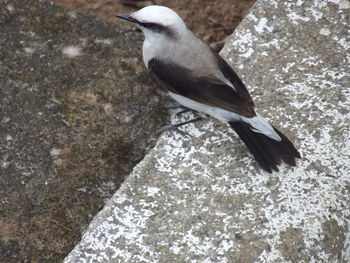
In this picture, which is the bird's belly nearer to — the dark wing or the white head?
the dark wing

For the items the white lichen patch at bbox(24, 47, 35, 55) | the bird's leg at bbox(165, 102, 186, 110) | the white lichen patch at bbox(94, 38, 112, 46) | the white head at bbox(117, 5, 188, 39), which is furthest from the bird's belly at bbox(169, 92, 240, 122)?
the white lichen patch at bbox(24, 47, 35, 55)

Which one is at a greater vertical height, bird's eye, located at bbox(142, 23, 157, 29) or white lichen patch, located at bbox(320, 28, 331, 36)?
white lichen patch, located at bbox(320, 28, 331, 36)

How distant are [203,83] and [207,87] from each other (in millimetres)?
31

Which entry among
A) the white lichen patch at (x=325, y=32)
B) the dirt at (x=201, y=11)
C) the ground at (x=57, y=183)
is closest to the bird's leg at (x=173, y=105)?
the ground at (x=57, y=183)

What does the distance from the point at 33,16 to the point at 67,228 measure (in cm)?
137

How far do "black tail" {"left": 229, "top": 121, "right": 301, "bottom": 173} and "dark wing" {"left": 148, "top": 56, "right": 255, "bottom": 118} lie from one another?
10cm

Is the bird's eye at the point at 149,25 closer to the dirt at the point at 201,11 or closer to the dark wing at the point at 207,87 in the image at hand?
the dark wing at the point at 207,87

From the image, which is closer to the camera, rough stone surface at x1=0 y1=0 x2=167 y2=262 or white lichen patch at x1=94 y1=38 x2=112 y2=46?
rough stone surface at x1=0 y1=0 x2=167 y2=262

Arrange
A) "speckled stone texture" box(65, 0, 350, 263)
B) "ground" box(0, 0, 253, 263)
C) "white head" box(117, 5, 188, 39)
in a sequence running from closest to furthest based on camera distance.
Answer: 1. "speckled stone texture" box(65, 0, 350, 263)
2. "ground" box(0, 0, 253, 263)
3. "white head" box(117, 5, 188, 39)

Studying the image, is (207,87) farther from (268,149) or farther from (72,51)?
(72,51)

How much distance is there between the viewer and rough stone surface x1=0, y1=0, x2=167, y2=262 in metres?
3.55

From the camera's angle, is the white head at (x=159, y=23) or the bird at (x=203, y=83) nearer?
the bird at (x=203, y=83)

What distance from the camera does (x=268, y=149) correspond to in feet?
11.1

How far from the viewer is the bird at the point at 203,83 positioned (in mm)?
3406
